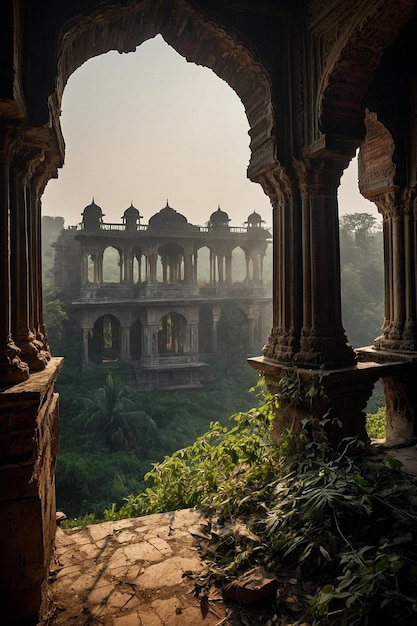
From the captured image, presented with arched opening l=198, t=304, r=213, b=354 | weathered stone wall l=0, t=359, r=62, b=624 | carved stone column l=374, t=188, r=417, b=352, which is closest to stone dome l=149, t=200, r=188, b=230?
arched opening l=198, t=304, r=213, b=354

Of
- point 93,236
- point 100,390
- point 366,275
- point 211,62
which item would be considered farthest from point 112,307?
point 366,275

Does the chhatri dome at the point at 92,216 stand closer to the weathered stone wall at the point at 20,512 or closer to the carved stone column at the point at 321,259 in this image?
the carved stone column at the point at 321,259

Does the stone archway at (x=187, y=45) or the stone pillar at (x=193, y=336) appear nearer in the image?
the stone archway at (x=187, y=45)

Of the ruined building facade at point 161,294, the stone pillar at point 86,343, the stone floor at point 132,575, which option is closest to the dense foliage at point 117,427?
the stone pillar at point 86,343

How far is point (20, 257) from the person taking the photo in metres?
3.14

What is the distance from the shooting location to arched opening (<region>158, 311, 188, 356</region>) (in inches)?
949

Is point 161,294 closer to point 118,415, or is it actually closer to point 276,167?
point 118,415

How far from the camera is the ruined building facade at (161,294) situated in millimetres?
22031

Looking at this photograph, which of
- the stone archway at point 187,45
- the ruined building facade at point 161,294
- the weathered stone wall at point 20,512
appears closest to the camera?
the weathered stone wall at point 20,512

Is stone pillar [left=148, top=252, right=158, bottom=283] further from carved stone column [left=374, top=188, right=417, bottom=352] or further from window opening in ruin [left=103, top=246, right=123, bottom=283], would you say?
window opening in ruin [left=103, top=246, right=123, bottom=283]

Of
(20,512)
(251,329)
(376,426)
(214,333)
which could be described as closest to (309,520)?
(20,512)

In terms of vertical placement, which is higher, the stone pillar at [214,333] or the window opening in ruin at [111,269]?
the window opening in ruin at [111,269]

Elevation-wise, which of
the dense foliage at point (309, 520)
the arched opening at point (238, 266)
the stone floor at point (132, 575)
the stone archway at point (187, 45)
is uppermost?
the arched opening at point (238, 266)

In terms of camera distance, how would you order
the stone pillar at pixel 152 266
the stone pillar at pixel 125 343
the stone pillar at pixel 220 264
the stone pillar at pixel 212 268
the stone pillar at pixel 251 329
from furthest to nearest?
the stone pillar at pixel 220 264
the stone pillar at pixel 212 268
the stone pillar at pixel 251 329
the stone pillar at pixel 152 266
the stone pillar at pixel 125 343
